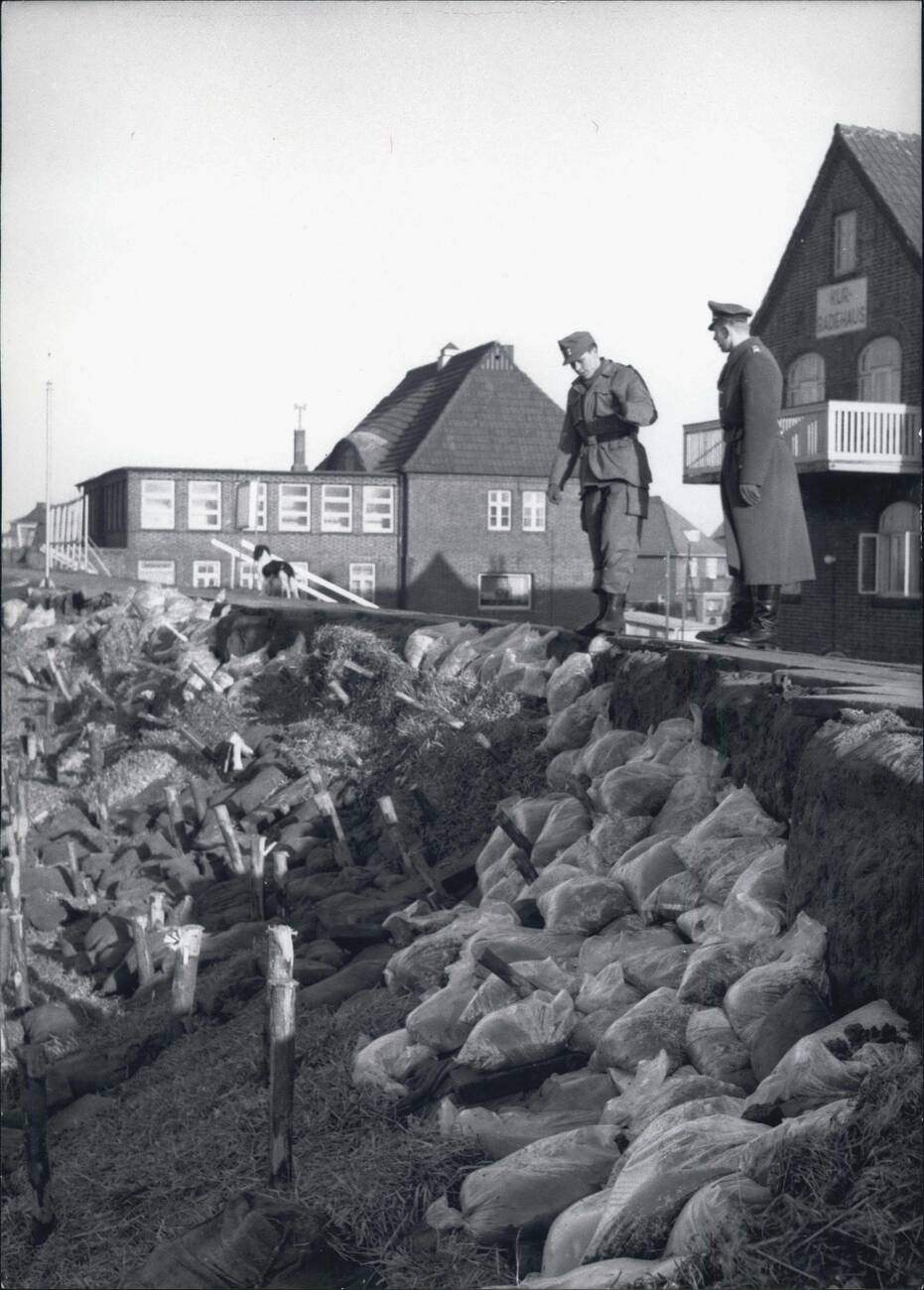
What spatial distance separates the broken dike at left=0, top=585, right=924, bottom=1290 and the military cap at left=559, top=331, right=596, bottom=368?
1776 mm

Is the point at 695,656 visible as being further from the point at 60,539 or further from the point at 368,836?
the point at 60,539

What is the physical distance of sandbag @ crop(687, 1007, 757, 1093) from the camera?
5.32 metres

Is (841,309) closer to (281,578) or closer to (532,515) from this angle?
(281,578)

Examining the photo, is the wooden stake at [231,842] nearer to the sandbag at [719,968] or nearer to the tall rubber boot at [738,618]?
the tall rubber boot at [738,618]

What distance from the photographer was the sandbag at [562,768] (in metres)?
9.61

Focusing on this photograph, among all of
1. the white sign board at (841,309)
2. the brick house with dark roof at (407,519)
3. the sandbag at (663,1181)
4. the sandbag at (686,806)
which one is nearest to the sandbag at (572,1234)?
the sandbag at (663,1181)

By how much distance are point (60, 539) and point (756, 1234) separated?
40.4 metres

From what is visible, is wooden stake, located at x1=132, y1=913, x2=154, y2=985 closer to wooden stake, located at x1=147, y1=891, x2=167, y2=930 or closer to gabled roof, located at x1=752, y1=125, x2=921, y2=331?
wooden stake, located at x1=147, y1=891, x2=167, y2=930

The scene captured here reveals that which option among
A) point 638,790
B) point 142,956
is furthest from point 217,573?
point 638,790

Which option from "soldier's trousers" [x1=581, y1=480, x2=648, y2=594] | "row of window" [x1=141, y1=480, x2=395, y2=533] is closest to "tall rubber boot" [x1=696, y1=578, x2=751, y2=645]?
"soldier's trousers" [x1=581, y1=480, x2=648, y2=594]

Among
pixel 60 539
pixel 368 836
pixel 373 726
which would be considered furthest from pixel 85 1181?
pixel 60 539

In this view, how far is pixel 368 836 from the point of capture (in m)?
12.2

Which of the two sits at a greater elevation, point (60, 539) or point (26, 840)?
point (60, 539)

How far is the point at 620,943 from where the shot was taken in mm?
6828
